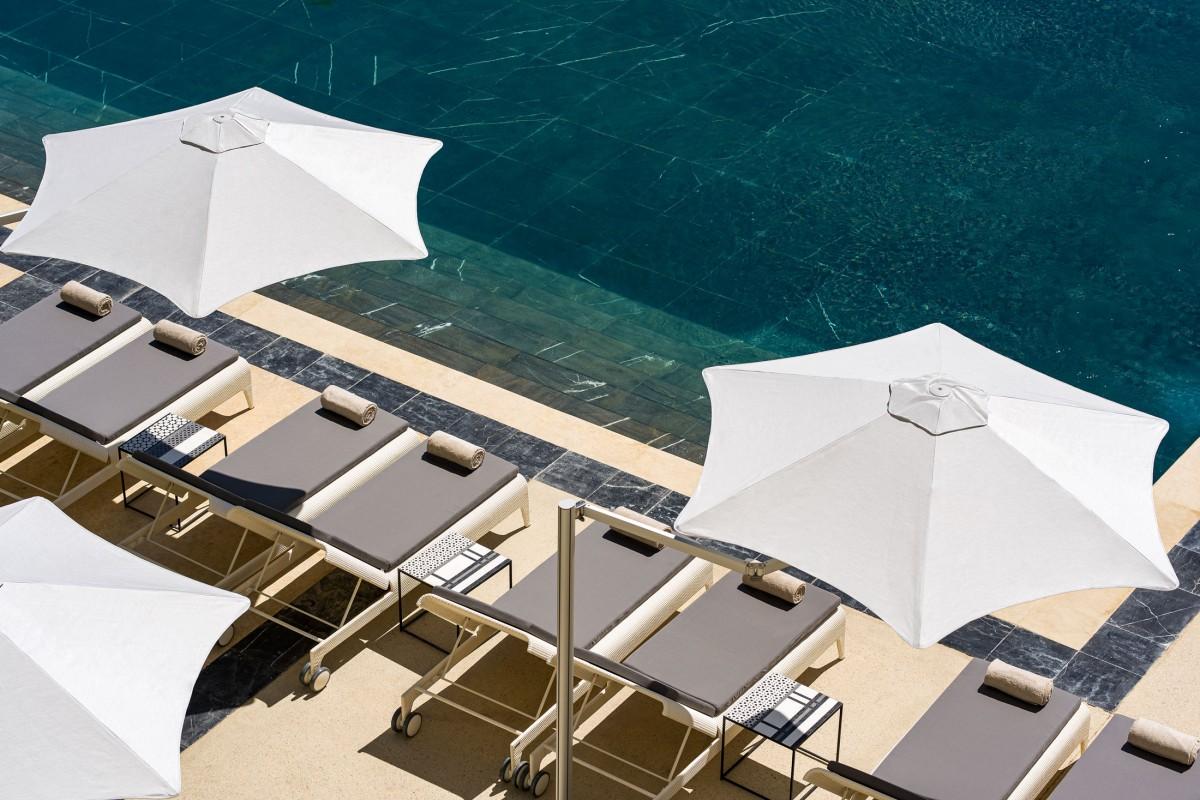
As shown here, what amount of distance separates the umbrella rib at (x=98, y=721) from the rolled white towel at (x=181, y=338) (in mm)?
3773

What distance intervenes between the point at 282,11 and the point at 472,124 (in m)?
2.76

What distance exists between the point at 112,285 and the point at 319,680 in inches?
178

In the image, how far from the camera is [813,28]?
1602 centimetres

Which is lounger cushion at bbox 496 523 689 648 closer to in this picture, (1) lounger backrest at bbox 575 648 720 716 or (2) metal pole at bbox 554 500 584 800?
(1) lounger backrest at bbox 575 648 720 716

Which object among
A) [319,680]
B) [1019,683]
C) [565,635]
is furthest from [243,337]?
[1019,683]

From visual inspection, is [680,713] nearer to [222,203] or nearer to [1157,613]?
[1157,613]

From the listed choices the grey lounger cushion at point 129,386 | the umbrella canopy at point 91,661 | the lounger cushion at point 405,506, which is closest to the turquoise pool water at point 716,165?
the lounger cushion at point 405,506

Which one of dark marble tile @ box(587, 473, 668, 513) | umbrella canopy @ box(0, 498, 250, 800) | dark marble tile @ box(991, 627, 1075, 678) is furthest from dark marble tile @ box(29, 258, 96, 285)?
dark marble tile @ box(991, 627, 1075, 678)

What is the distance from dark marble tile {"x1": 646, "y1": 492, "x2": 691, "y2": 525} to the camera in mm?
10555

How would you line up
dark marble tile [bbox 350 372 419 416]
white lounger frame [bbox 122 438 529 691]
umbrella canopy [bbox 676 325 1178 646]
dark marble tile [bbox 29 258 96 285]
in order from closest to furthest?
umbrella canopy [bbox 676 325 1178 646] < white lounger frame [bbox 122 438 529 691] < dark marble tile [bbox 350 372 419 416] < dark marble tile [bbox 29 258 96 285]

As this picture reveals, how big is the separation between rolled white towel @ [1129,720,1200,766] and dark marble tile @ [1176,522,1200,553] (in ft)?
7.63

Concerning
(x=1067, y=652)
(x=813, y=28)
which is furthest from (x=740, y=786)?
(x=813, y=28)

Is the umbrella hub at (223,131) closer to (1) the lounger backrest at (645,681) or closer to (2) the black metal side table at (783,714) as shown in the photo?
(1) the lounger backrest at (645,681)

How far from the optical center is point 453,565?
30.7 feet
